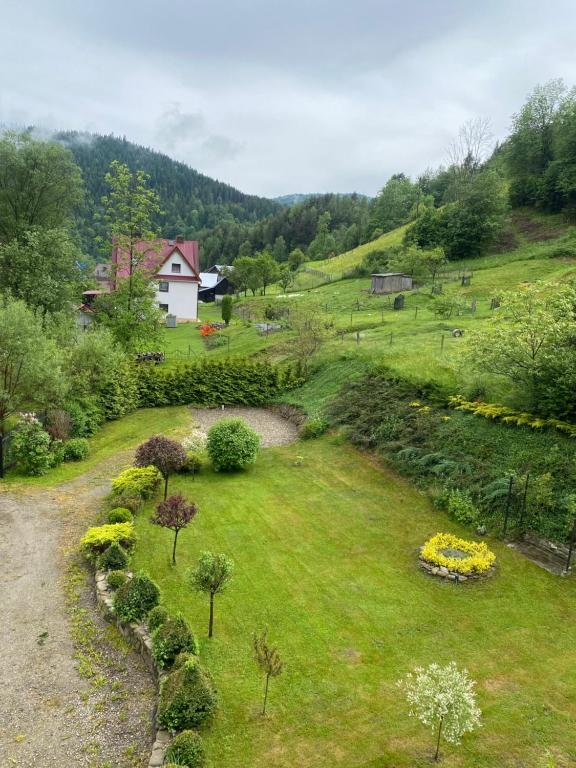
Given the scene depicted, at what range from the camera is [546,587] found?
13.2 metres

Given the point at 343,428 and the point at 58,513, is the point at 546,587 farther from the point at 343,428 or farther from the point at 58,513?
the point at 58,513

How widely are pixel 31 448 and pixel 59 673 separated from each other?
12280mm

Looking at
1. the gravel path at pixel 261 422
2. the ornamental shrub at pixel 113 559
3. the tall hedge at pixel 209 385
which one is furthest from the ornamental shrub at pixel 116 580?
the tall hedge at pixel 209 385

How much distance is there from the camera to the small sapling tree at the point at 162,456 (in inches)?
755

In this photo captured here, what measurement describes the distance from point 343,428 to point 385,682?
14431mm

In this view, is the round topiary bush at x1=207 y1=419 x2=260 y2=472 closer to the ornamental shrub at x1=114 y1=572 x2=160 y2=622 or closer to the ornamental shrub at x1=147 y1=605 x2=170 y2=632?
the ornamental shrub at x1=114 y1=572 x2=160 y2=622

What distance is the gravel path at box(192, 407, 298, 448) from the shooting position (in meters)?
26.0

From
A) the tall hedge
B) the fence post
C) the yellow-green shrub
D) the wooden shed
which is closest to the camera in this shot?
the fence post

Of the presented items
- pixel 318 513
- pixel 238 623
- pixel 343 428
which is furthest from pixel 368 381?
pixel 238 623

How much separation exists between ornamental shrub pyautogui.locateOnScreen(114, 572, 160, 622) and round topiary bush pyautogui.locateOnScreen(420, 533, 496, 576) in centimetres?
750

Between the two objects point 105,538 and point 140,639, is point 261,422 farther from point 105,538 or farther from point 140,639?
point 140,639

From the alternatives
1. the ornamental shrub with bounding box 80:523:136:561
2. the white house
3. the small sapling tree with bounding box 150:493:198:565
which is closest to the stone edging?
the ornamental shrub with bounding box 80:523:136:561

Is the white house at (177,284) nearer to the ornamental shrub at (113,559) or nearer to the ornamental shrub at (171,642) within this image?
the ornamental shrub at (113,559)

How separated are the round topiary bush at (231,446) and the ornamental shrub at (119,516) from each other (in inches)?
200
